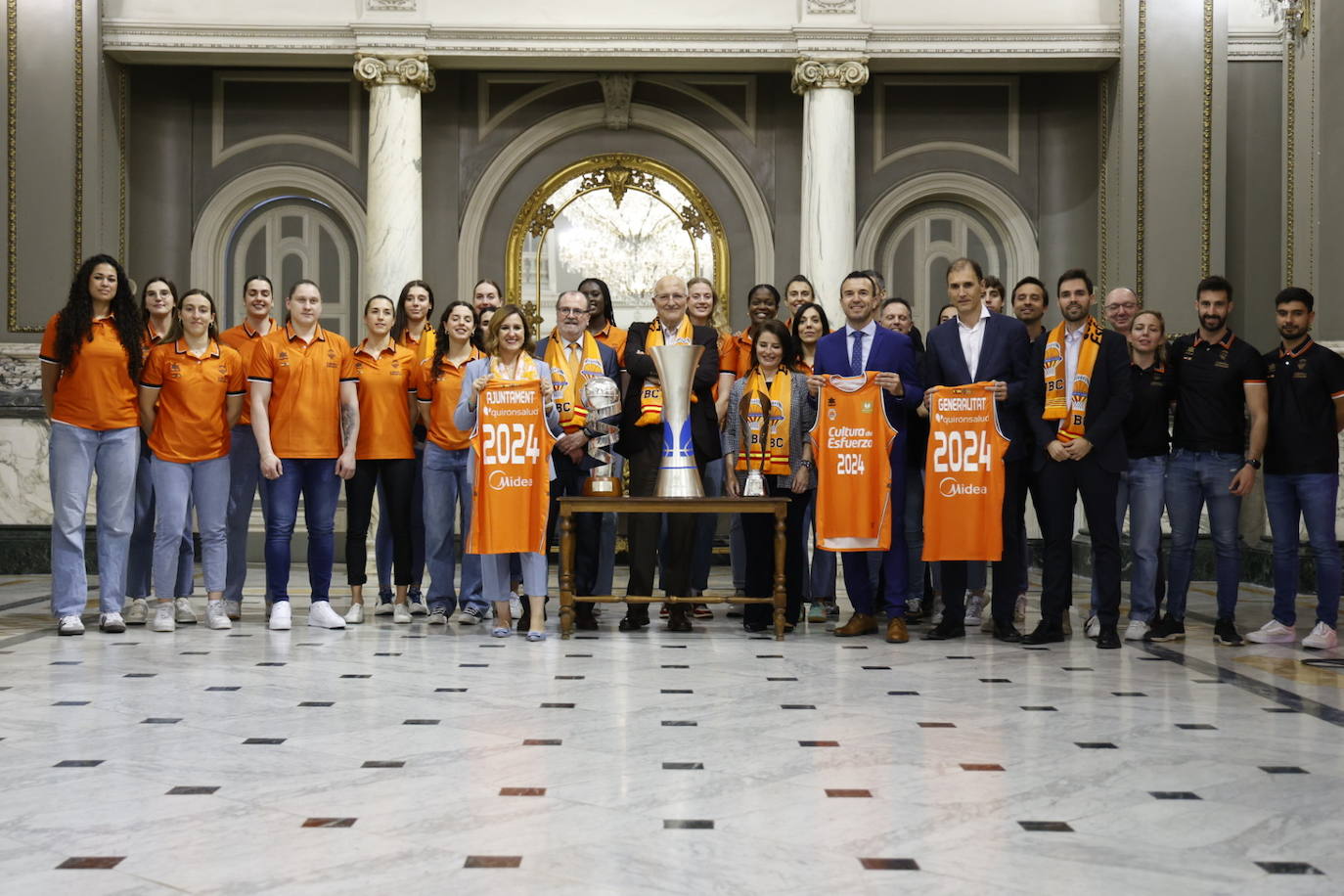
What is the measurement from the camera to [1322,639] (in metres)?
6.06

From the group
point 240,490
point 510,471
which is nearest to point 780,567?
point 510,471

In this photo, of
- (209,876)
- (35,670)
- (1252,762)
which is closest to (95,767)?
(209,876)

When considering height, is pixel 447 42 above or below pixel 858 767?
above

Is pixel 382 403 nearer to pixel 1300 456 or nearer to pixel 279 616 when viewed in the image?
pixel 279 616

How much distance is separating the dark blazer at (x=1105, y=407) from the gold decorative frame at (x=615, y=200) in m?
6.28

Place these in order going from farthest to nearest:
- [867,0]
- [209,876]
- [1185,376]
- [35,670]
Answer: [867,0] < [1185,376] < [35,670] < [209,876]

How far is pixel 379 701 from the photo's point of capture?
15.9ft

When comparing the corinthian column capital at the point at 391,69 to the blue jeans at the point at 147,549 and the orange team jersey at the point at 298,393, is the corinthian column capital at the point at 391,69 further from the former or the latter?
the blue jeans at the point at 147,549

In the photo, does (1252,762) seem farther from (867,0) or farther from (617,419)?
(867,0)

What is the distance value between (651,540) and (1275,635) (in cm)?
291

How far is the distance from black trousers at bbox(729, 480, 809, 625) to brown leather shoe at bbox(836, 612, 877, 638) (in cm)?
29

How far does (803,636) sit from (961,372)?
4.76 feet

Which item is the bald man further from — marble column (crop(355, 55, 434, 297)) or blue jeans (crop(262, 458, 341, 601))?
marble column (crop(355, 55, 434, 297))

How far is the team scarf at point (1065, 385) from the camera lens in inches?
242
